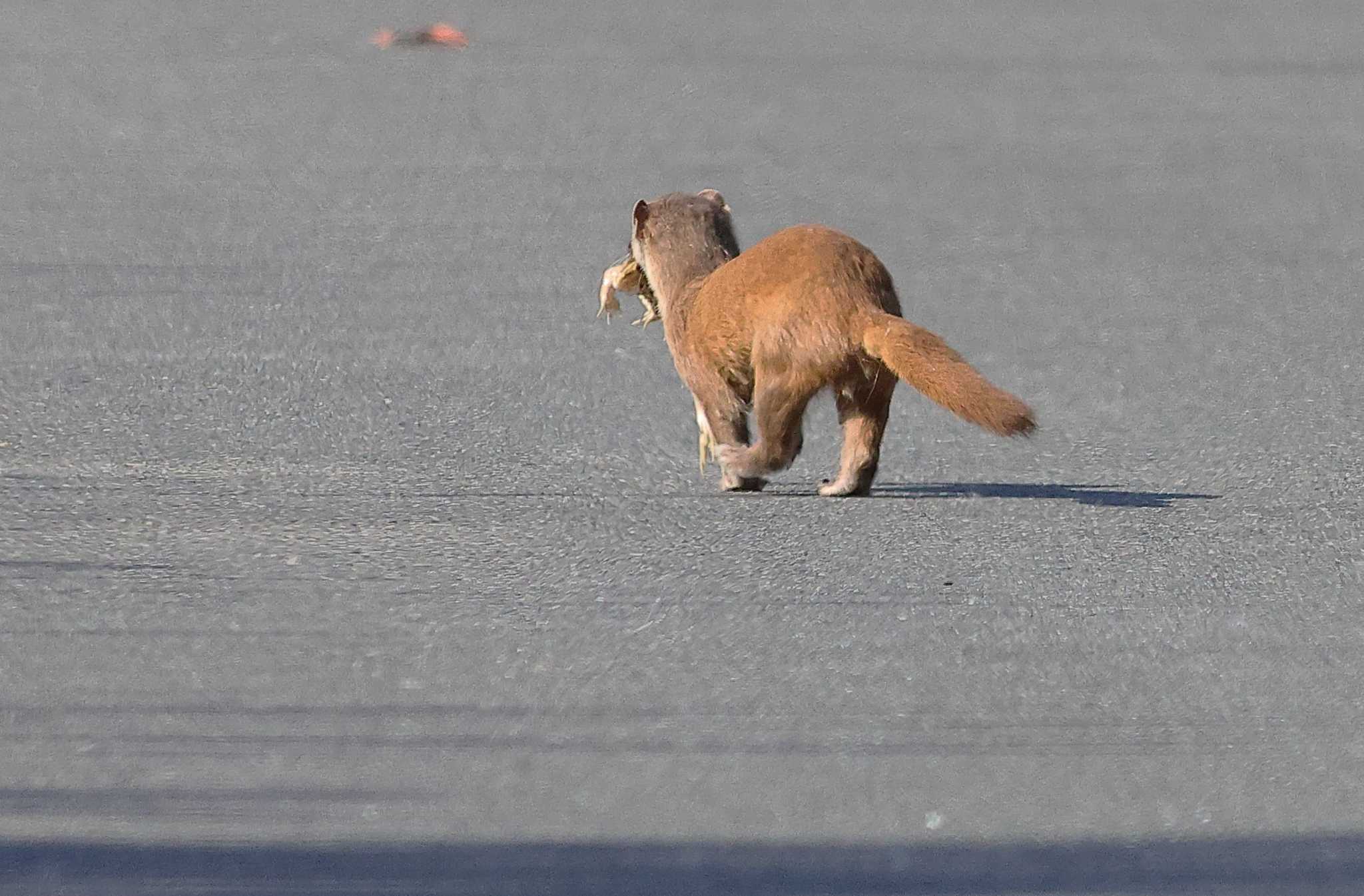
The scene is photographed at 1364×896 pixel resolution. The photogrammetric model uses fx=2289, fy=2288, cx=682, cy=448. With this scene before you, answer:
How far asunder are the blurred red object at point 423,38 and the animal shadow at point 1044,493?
335 inches

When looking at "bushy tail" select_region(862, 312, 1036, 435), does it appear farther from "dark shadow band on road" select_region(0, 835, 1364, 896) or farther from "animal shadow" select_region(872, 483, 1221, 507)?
"dark shadow band on road" select_region(0, 835, 1364, 896)

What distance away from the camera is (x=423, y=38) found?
565 inches

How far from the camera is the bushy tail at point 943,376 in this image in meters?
5.54

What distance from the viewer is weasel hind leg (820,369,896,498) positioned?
236 inches

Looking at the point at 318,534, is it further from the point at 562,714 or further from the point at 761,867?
the point at 761,867

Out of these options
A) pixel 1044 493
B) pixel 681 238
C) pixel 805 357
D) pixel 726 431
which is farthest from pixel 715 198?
pixel 1044 493

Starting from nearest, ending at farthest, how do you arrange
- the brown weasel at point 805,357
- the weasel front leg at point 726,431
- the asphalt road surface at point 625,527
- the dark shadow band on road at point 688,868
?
the dark shadow band on road at point 688,868, the asphalt road surface at point 625,527, the brown weasel at point 805,357, the weasel front leg at point 726,431

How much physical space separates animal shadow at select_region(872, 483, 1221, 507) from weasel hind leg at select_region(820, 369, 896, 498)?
9 cm

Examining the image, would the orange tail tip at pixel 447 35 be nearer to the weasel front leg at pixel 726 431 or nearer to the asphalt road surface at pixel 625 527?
the asphalt road surface at pixel 625 527

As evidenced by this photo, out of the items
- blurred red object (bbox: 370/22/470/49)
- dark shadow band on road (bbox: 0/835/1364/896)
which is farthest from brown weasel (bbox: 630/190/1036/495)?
blurred red object (bbox: 370/22/470/49)

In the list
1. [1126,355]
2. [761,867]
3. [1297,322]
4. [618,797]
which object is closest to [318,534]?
[618,797]

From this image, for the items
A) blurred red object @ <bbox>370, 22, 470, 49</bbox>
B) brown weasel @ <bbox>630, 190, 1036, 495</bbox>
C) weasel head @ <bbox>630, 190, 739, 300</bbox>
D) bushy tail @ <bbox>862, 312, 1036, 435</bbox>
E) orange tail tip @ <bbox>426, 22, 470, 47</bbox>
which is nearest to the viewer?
bushy tail @ <bbox>862, 312, 1036, 435</bbox>

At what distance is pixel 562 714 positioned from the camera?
4289 millimetres

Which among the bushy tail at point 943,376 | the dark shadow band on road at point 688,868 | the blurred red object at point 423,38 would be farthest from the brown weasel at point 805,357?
the blurred red object at point 423,38
